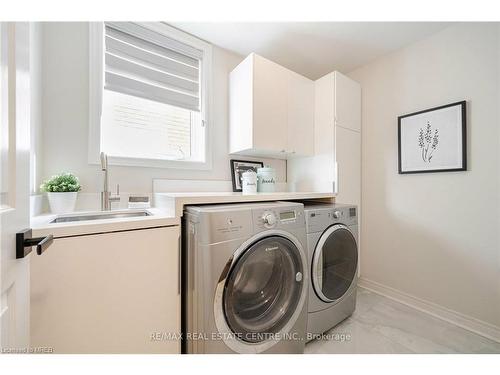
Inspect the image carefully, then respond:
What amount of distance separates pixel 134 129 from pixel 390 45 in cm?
245

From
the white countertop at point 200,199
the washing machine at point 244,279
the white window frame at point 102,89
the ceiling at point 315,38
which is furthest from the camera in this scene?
the ceiling at point 315,38

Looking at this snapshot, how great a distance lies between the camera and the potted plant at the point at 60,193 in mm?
1212

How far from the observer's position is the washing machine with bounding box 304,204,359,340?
1362 mm

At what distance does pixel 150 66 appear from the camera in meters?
1.68

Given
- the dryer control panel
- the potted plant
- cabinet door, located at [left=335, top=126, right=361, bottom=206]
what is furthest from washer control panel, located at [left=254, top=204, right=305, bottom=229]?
the potted plant

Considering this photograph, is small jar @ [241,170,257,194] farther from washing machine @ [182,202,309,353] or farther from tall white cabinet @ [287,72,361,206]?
tall white cabinet @ [287,72,361,206]

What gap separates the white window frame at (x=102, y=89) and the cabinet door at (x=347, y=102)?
124 centimetres

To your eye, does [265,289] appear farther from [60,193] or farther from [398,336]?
[60,193]

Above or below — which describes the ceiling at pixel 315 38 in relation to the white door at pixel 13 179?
above

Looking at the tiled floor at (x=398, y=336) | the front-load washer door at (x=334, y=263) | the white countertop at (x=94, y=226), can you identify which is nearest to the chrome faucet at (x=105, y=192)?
the white countertop at (x=94, y=226)

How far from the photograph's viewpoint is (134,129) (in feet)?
5.47

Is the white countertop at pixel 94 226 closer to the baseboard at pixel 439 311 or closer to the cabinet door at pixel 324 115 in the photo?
the cabinet door at pixel 324 115

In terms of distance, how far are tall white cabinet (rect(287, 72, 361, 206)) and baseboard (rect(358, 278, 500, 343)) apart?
899 mm
